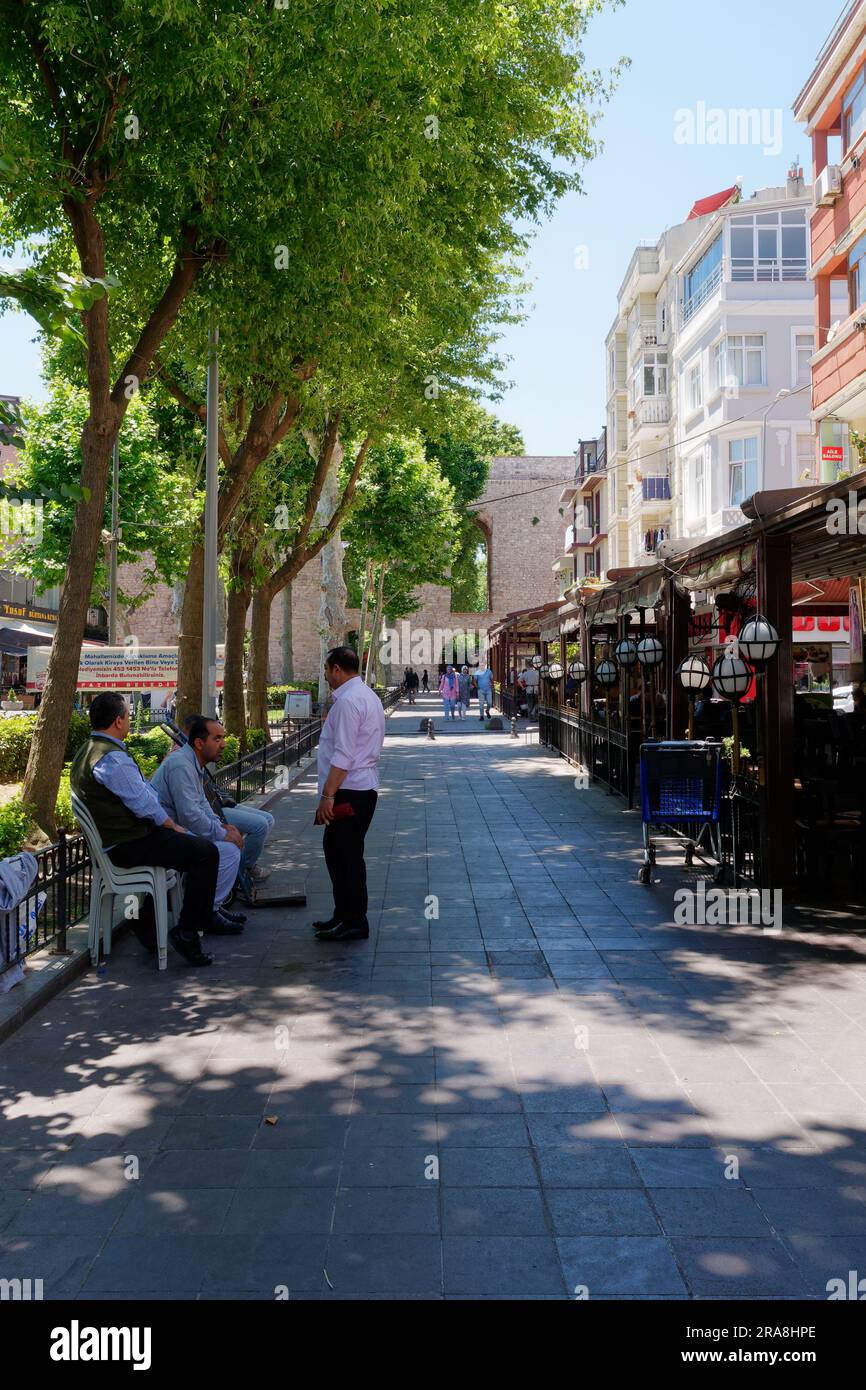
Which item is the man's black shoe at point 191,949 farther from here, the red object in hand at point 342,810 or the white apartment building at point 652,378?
the white apartment building at point 652,378

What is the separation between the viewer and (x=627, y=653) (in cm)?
Result: 1487

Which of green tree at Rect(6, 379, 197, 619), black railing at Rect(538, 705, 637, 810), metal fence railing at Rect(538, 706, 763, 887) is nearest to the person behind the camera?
metal fence railing at Rect(538, 706, 763, 887)

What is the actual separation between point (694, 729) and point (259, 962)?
6779 mm

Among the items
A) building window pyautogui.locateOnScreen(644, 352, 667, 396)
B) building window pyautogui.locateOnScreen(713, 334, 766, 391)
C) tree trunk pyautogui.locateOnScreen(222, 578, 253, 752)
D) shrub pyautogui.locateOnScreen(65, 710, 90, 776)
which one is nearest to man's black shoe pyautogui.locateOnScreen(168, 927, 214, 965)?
shrub pyautogui.locateOnScreen(65, 710, 90, 776)

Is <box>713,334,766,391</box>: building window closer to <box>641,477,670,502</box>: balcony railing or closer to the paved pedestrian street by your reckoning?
<box>641,477,670,502</box>: balcony railing

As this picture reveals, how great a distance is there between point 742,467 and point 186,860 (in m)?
26.4

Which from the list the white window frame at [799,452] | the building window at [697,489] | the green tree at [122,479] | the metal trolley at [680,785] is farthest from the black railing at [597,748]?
the building window at [697,489]

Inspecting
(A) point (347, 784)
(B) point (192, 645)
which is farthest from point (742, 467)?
(A) point (347, 784)

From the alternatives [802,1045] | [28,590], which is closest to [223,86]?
[802,1045]

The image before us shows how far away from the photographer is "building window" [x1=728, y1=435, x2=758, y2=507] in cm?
3047

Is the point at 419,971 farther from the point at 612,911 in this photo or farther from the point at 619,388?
the point at 619,388

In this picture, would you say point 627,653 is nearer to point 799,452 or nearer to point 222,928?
point 222,928

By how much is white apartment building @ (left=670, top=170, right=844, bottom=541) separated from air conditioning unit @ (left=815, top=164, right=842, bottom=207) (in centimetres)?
788

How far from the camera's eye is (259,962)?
23.9ft
